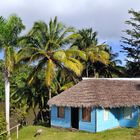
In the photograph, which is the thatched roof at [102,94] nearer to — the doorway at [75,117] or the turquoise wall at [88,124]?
the turquoise wall at [88,124]

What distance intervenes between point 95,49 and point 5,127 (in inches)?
558

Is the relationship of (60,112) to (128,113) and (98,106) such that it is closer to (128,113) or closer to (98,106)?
(98,106)

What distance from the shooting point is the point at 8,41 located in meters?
32.6

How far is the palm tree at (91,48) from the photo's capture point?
39.7 m

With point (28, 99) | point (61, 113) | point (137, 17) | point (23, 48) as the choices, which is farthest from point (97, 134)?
point (137, 17)

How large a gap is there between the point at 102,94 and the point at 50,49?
27.6 ft

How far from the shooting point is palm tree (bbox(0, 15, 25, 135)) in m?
32.1

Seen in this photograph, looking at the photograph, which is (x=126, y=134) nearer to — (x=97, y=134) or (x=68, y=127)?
(x=97, y=134)

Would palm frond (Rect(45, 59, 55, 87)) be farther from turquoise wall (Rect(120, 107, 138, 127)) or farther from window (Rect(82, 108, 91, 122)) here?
turquoise wall (Rect(120, 107, 138, 127))

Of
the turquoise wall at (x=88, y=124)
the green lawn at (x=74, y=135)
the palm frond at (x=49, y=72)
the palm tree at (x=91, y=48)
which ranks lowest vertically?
the green lawn at (x=74, y=135)

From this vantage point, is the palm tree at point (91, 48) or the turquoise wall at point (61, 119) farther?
the palm tree at point (91, 48)

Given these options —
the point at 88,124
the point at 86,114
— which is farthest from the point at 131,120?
the point at 86,114

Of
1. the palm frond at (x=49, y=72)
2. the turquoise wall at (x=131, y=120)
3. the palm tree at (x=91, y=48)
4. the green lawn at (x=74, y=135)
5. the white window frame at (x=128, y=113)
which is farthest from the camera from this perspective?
the palm tree at (x=91, y=48)

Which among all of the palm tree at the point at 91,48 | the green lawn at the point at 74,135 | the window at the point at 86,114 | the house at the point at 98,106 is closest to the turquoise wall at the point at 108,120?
the house at the point at 98,106
